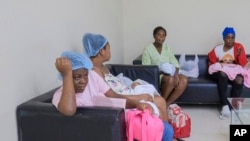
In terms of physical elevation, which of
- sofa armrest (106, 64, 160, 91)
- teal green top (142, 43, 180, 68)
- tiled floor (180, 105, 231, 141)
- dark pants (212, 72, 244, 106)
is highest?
teal green top (142, 43, 180, 68)

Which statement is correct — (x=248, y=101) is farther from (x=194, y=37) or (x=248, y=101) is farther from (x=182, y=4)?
(x=182, y=4)

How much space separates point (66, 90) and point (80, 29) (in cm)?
125

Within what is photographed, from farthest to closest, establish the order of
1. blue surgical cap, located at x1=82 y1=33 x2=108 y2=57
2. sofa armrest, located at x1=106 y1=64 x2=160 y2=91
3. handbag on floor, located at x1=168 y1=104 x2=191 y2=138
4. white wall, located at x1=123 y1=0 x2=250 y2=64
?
white wall, located at x1=123 y1=0 x2=250 y2=64
sofa armrest, located at x1=106 y1=64 x2=160 y2=91
handbag on floor, located at x1=168 y1=104 x2=191 y2=138
blue surgical cap, located at x1=82 y1=33 x2=108 y2=57

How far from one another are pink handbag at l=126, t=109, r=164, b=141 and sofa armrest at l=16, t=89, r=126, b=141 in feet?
0.20

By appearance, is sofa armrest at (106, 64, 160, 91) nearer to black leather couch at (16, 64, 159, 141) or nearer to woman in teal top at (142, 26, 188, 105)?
woman in teal top at (142, 26, 188, 105)

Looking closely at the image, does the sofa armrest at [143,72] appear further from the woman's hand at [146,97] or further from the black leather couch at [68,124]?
the black leather couch at [68,124]

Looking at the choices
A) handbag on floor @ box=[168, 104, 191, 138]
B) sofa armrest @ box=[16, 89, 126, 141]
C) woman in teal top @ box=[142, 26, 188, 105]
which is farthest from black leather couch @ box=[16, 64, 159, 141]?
woman in teal top @ box=[142, 26, 188, 105]

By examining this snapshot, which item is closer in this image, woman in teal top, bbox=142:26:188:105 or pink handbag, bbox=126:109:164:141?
pink handbag, bbox=126:109:164:141

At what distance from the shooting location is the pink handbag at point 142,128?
1770 mm

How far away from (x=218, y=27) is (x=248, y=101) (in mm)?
1618


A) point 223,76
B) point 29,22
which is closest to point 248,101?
point 223,76

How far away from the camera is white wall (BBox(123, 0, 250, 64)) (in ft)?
14.2

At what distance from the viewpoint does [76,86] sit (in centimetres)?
186

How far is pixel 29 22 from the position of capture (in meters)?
1.99
